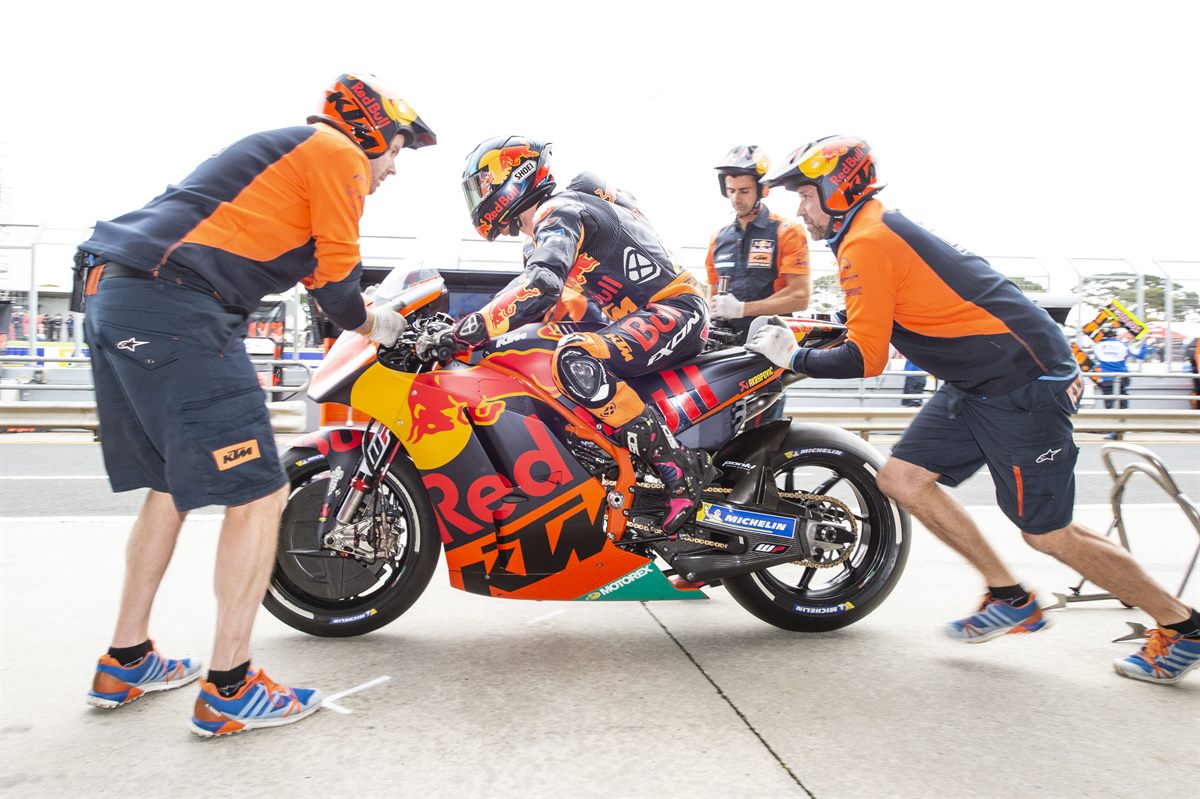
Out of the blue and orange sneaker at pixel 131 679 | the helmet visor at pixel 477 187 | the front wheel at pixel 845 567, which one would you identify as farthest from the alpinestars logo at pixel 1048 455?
the blue and orange sneaker at pixel 131 679

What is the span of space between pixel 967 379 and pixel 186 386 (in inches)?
101

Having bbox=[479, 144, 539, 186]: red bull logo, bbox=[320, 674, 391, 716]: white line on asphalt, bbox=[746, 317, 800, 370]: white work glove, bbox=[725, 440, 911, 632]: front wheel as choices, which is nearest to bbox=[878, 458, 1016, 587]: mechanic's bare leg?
bbox=[725, 440, 911, 632]: front wheel

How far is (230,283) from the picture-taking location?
109 inches

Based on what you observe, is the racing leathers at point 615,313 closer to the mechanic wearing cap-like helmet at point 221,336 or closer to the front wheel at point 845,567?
the front wheel at point 845,567

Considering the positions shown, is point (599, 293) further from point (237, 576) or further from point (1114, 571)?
point (1114, 571)

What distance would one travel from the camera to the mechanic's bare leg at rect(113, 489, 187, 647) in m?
2.98

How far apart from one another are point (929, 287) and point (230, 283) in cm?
231

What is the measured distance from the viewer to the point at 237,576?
2.73 metres

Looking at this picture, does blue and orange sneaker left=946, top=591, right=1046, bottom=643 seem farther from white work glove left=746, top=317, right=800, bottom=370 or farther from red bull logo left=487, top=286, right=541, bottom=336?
red bull logo left=487, top=286, right=541, bottom=336

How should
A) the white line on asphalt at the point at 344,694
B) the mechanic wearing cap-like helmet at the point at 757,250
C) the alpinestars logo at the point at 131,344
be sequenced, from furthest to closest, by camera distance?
the mechanic wearing cap-like helmet at the point at 757,250 < the white line on asphalt at the point at 344,694 < the alpinestars logo at the point at 131,344

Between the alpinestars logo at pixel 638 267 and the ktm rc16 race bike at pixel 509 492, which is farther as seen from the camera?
the alpinestars logo at pixel 638 267

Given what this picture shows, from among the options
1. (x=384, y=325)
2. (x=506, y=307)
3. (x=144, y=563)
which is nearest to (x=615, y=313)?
(x=506, y=307)

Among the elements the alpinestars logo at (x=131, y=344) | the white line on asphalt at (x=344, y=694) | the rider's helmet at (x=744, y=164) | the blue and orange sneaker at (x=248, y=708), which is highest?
the rider's helmet at (x=744, y=164)

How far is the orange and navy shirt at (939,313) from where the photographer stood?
3.26 meters
